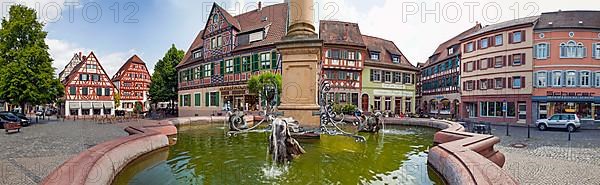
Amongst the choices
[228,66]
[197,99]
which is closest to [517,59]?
[228,66]

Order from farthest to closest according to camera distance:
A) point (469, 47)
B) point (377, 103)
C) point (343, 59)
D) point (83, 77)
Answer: point (83, 77), point (469, 47), point (377, 103), point (343, 59)

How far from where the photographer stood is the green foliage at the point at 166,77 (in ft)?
162

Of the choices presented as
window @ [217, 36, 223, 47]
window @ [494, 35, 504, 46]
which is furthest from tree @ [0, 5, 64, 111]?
window @ [494, 35, 504, 46]

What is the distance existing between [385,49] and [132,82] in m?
54.0

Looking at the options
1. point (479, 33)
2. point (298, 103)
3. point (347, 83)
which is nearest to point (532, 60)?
point (479, 33)

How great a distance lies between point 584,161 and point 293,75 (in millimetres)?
9181

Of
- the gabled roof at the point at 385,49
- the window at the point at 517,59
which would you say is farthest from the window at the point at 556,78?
the gabled roof at the point at 385,49

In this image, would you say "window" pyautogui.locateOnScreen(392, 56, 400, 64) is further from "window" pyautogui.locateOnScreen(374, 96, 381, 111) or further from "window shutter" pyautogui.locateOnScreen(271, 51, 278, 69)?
"window shutter" pyautogui.locateOnScreen(271, 51, 278, 69)

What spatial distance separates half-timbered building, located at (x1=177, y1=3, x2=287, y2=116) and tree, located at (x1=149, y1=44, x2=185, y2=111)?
6.35 m

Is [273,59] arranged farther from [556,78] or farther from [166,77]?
[556,78]

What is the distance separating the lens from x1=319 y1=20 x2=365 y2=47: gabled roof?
36.5m

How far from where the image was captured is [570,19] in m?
33.4

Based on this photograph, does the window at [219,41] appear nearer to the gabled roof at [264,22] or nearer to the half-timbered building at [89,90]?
the gabled roof at [264,22]

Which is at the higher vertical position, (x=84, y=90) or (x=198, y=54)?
(x=198, y=54)
